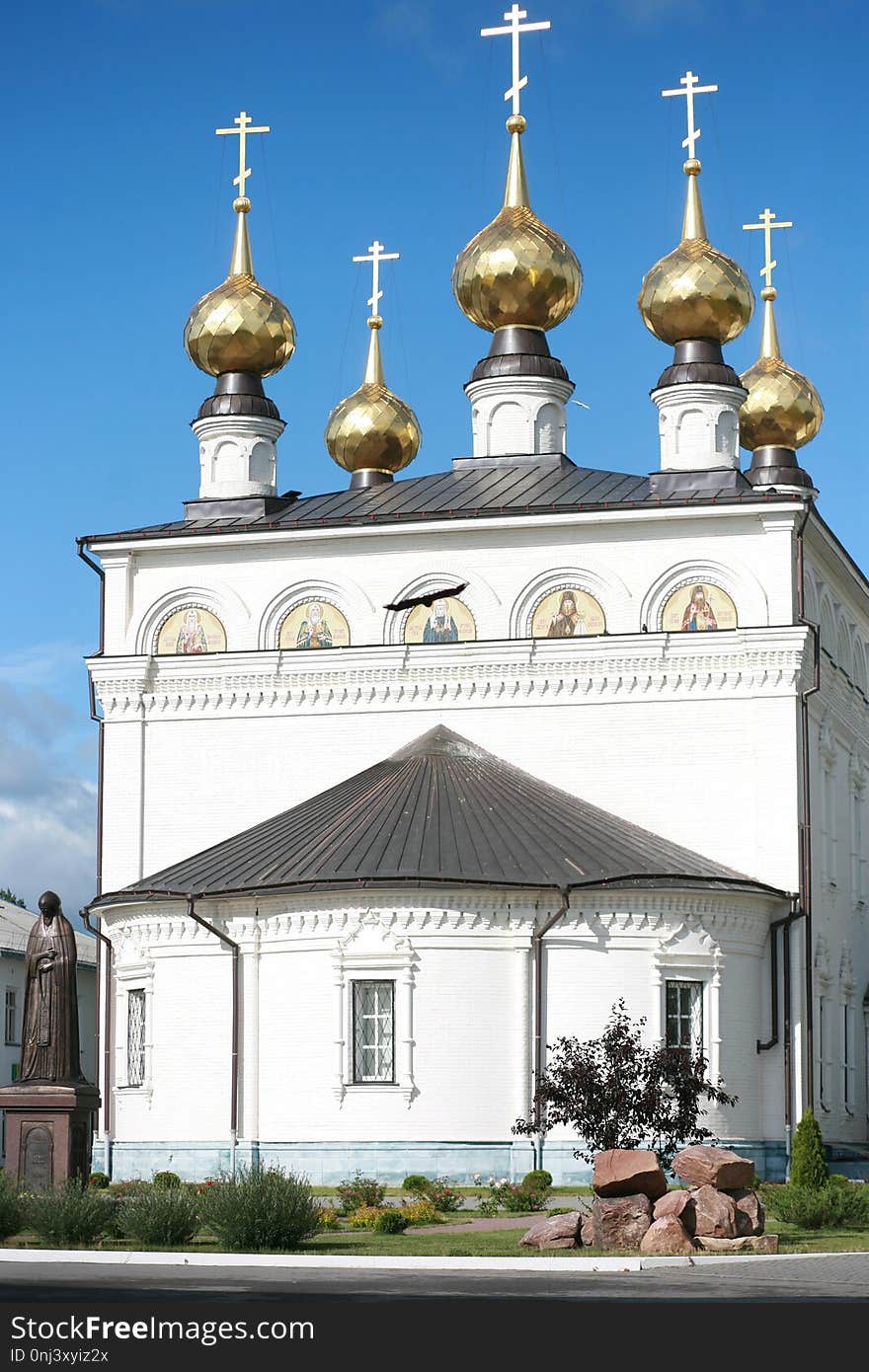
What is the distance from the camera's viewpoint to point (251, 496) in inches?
1280

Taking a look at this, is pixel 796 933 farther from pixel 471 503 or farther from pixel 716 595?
pixel 471 503

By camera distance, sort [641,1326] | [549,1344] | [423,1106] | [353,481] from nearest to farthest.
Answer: [549,1344], [641,1326], [423,1106], [353,481]

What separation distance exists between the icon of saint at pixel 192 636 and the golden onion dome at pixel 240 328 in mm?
4475

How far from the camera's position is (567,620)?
1164 inches

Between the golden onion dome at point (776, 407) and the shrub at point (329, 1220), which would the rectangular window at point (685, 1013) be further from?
the golden onion dome at point (776, 407)

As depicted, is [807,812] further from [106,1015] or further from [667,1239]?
[667,1239]

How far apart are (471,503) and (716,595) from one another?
12.4 ft

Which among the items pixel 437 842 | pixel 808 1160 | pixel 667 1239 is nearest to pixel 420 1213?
pixel 667 1239

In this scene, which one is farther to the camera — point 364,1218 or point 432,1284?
point 364,1218

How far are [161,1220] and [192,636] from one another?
47.1 ft

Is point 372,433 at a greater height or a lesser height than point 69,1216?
greater

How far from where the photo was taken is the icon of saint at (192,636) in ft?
102

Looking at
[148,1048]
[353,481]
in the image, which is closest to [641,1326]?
[148,1048]

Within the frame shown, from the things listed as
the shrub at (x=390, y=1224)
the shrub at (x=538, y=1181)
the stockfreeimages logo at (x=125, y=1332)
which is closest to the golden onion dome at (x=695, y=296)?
the shrub at (x=538, y=1181)
